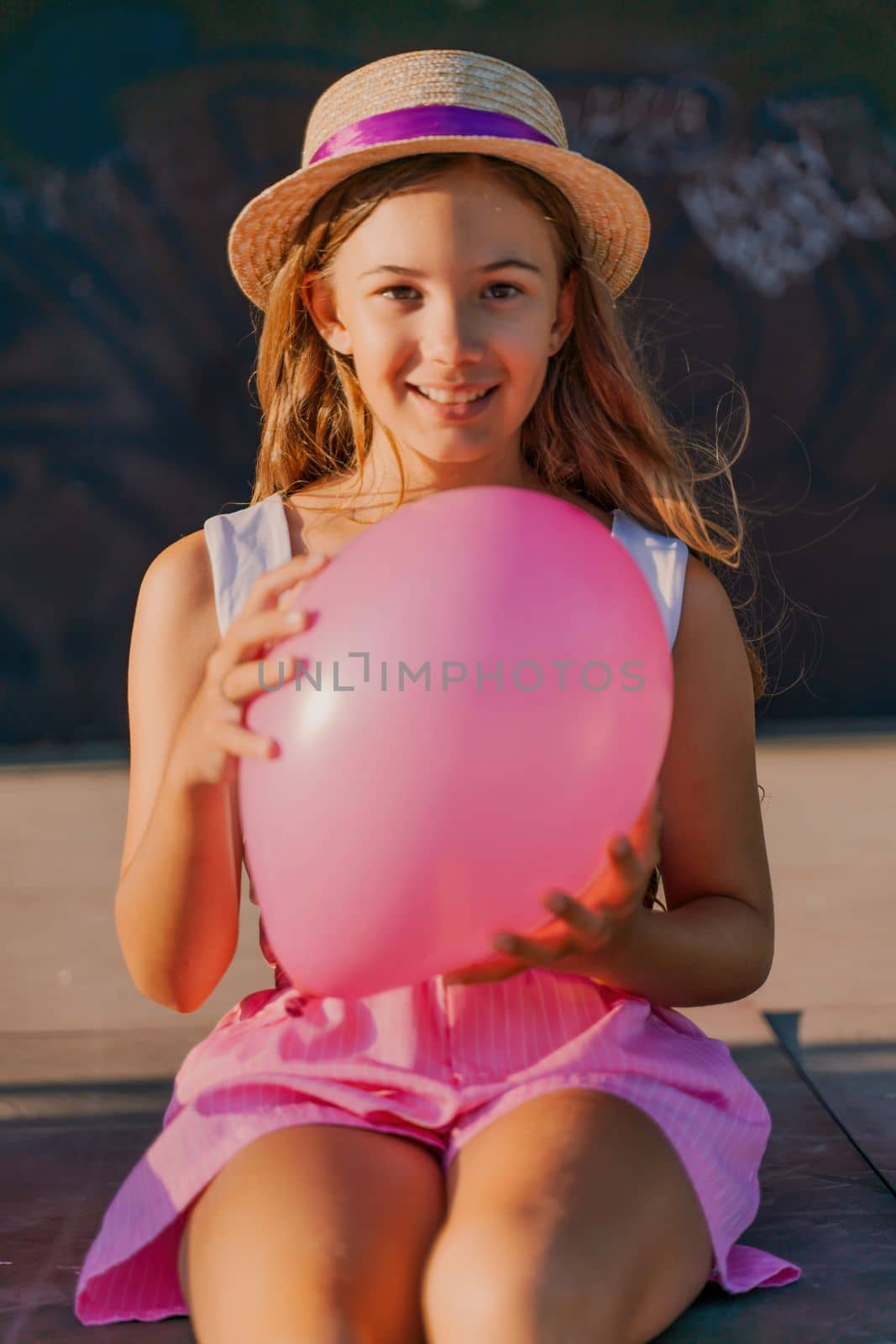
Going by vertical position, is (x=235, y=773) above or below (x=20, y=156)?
below

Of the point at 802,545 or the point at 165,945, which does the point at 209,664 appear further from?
the point at 802,545

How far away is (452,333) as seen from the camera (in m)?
1.77

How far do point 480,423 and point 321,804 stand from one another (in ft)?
2.02

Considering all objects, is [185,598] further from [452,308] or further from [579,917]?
[579,917]

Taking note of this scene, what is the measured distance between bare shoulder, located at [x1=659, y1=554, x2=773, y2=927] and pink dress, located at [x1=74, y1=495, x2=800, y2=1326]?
199 mm

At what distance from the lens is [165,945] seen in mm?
1775

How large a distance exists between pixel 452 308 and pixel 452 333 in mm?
31

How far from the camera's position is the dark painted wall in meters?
5.00

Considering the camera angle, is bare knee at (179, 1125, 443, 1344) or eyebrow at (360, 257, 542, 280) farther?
eyebrow at (360, 257, 542, 280)

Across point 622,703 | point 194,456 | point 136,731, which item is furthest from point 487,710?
point 194,456

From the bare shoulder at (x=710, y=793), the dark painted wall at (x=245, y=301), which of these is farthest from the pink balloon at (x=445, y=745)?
the dark painted wall at (x=245, y=301)

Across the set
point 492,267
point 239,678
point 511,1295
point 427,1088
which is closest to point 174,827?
point 239,678

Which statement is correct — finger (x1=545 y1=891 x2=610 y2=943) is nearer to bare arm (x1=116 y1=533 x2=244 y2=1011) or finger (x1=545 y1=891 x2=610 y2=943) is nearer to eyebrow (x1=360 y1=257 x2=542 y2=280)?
bare arm (x1=116 y1=533 x2=244 y2=1011)

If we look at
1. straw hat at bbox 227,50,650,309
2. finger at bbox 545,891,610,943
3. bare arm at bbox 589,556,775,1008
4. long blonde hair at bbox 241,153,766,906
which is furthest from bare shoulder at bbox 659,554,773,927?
straw hat at bbox 227,50,650,309
